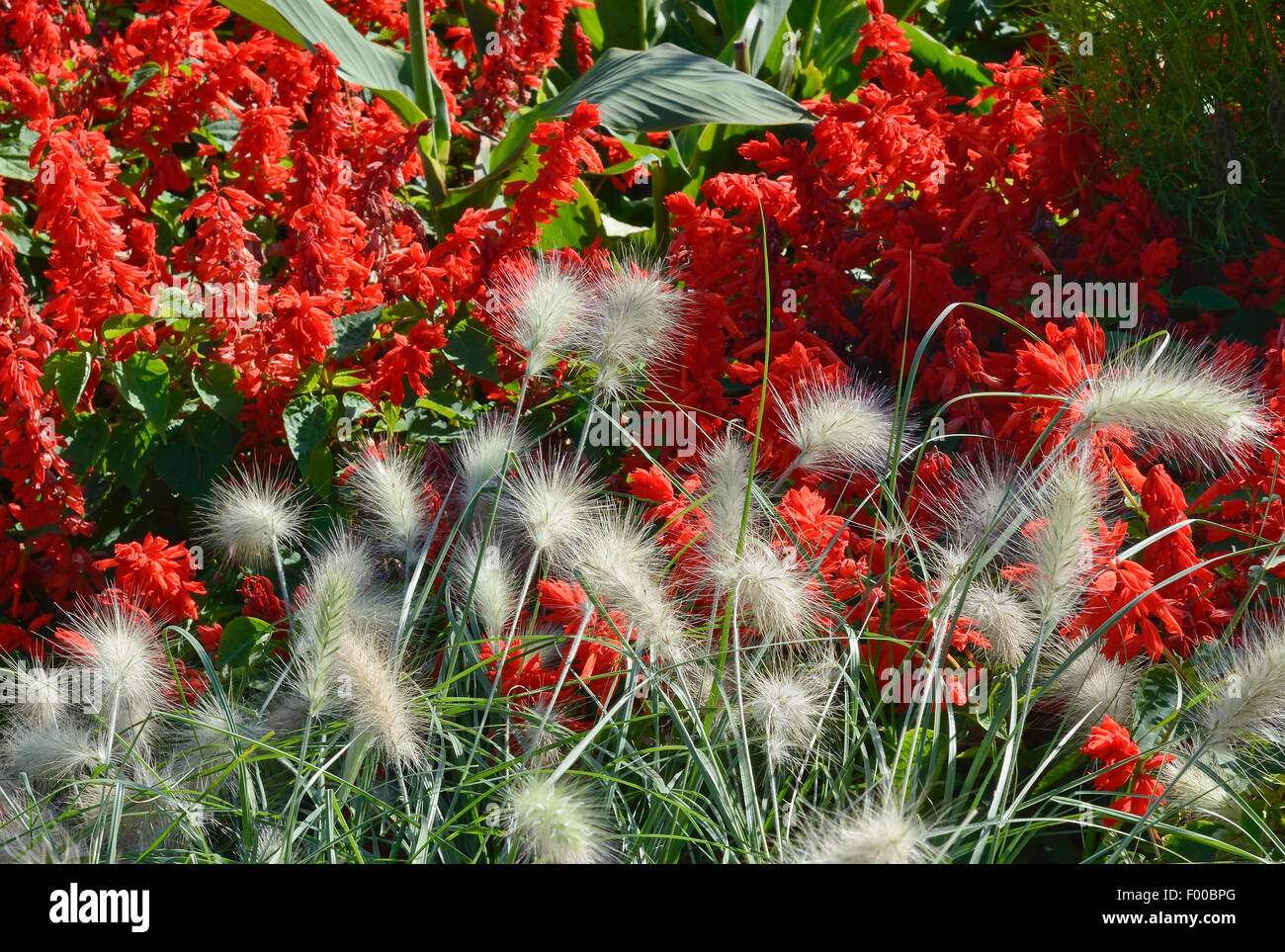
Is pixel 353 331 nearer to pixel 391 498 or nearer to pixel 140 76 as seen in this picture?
pixel 391 498

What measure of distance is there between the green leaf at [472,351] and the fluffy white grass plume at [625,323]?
1.06 ft

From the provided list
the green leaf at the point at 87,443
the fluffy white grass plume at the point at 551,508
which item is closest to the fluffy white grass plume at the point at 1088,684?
the fluffy white grass plume at the point at 551,508

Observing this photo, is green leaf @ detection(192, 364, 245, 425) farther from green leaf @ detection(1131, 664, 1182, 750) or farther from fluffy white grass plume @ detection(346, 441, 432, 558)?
green leaf @ detection(1131, 664, 1182, 750)

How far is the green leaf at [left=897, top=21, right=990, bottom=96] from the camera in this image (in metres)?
4.39

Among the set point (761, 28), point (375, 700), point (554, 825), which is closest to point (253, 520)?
point (375, 700)

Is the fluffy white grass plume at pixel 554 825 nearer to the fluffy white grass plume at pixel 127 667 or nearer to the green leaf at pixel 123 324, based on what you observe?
the fluffy white grass plume at pixel 127 667

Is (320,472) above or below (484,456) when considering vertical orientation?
above

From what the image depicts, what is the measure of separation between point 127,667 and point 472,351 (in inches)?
43.6

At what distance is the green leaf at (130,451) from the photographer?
2.50 metres

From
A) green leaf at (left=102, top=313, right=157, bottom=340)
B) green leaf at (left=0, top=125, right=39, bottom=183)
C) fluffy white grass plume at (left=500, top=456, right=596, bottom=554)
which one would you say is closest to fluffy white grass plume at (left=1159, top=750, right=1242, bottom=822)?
fluffy white grass plume at (left=500, top=456, right=596, bottom=554)

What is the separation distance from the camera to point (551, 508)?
1.94 m

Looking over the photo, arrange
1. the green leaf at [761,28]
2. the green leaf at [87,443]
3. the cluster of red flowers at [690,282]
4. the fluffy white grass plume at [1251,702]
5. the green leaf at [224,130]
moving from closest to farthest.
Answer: the fluffy white grass plume at [1251,702] < the cluster of red flowers at [690,282] < the green leaf at [87,443] < the green leaf at [224,130] < the green leaf at [761,28]

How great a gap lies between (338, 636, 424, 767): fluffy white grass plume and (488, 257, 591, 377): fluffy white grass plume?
62 cm
